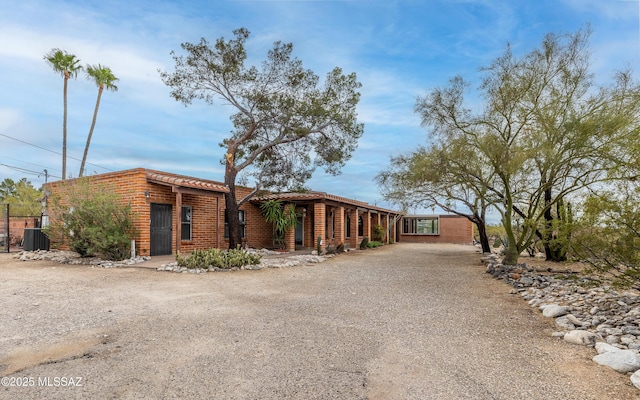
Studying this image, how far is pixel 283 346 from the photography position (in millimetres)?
3777

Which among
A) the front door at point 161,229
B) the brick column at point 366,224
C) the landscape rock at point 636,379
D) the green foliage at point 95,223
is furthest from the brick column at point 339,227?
the landscape rock at point 636,379

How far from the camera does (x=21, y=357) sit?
11.4 feet

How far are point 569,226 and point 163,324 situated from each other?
5975mm

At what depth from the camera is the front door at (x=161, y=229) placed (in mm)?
12352

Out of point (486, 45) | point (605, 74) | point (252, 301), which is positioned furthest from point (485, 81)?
point (252, 301)

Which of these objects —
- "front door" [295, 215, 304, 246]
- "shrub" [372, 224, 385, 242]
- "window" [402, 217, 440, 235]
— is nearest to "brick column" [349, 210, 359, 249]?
"front door" [295, 215, 304, 246]

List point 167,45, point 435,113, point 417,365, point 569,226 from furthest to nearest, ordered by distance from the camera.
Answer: point 167,45 < point 435,113 < point 569,226 < point 417,365

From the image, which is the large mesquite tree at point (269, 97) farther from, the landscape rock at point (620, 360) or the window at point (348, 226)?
the landscape rock at point (620, 360)

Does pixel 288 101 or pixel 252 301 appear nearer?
pixel 252 301

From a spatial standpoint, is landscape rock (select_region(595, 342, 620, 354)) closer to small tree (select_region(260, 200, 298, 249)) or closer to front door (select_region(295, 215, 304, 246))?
small tree (select_region(260, 200, 298, 249))

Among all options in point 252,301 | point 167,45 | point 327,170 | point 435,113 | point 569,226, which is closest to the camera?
point 569,226

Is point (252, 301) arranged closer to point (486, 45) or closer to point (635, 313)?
point (635, 313)

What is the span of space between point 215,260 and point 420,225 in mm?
Result: 24034

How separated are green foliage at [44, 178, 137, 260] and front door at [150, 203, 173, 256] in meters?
1.03
